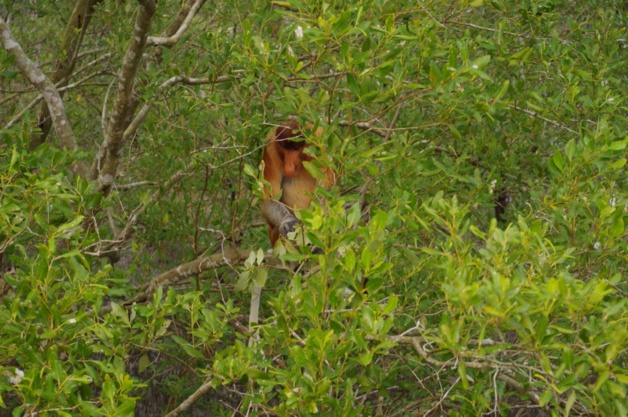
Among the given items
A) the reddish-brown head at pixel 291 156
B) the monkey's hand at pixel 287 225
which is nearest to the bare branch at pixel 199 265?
the monkey's hand at pixel 287 225

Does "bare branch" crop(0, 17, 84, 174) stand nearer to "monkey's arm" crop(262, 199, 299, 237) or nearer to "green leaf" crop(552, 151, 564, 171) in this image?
"monkey's arm" crop(262, 199, 299, 237)

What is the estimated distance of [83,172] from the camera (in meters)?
4.54

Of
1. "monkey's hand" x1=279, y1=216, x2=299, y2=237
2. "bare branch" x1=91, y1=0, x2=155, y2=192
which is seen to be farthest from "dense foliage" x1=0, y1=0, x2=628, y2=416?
"monkey's hand" x1=279, y1=216, x2=299, y2=237

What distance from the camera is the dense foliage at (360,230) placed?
2527 mm

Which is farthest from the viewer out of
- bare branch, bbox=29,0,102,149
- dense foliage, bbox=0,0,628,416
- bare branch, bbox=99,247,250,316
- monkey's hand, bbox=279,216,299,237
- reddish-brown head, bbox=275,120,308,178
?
reddish-brown head, bbox=275,120,308,178

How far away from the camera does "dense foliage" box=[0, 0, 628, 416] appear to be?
2.53m

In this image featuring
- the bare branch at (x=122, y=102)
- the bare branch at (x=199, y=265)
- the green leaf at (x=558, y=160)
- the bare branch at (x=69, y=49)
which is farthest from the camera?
the bare branch at (x=69, y=49)

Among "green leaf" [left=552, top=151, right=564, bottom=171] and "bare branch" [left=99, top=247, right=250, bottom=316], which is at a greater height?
"green leaf" [left=552, top=151, right=564, bottom=171]

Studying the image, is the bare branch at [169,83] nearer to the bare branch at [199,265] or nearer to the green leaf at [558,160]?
the bare branch at [199,265]

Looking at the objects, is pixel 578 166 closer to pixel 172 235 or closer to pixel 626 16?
pixel 626 16

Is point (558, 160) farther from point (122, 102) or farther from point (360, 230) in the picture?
point (122, 102)

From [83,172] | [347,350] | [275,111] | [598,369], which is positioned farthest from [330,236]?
[83,172]

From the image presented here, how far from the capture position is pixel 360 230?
8.53ft

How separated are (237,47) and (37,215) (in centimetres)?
124
